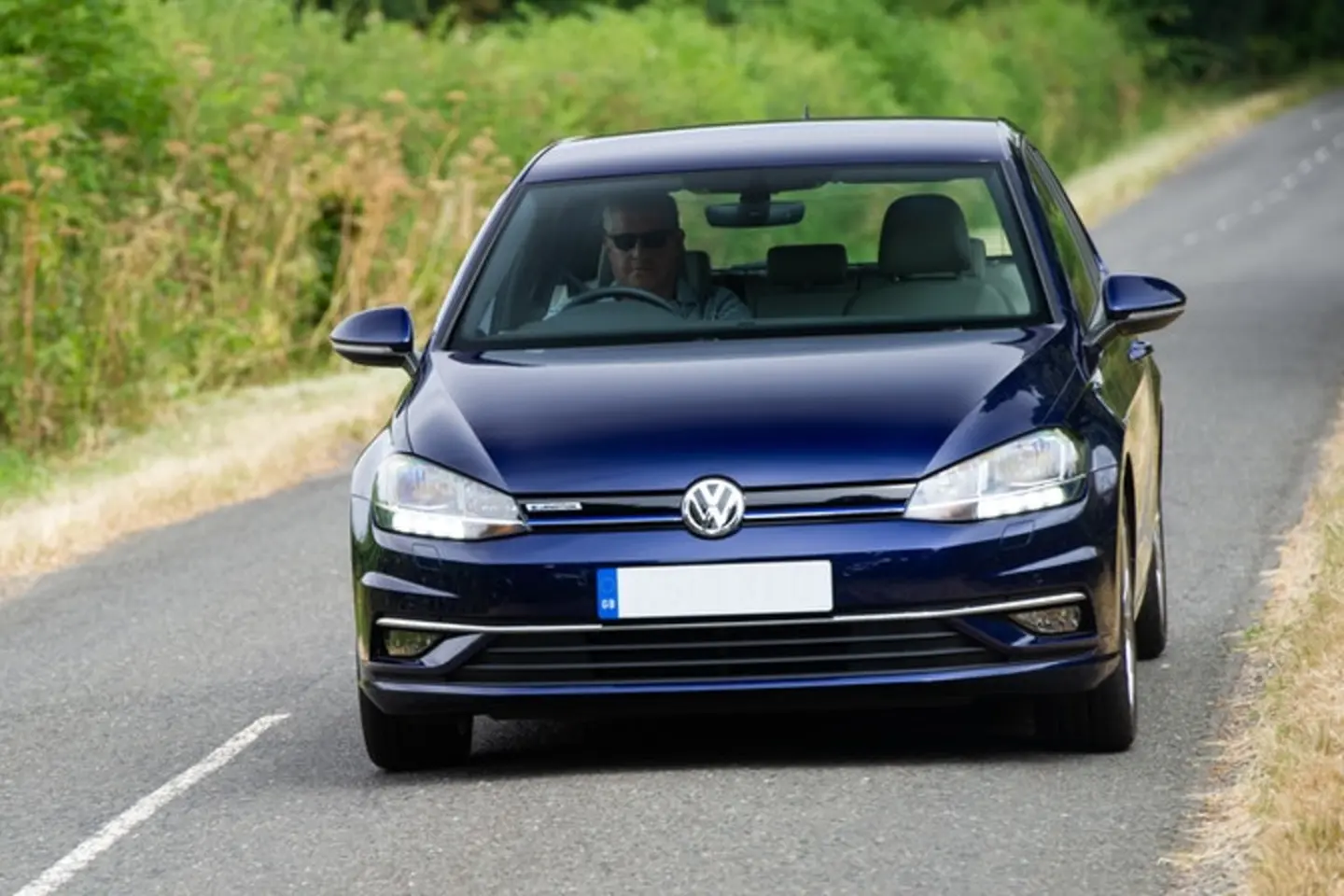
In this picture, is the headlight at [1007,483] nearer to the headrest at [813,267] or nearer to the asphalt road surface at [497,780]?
the asphalt road surface at [497,780]

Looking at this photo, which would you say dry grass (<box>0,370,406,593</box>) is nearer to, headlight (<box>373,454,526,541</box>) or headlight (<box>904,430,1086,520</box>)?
headlight (<box>373,454,526,541</box>)

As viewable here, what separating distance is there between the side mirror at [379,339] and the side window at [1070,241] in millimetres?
1751

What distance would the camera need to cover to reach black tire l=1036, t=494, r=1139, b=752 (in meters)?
7.70

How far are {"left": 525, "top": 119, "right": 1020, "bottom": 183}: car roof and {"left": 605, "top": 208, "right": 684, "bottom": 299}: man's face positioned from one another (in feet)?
0.52

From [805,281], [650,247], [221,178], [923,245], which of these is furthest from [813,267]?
[221,178]

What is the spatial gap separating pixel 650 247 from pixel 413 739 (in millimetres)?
1657

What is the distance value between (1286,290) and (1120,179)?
19301 millimetres

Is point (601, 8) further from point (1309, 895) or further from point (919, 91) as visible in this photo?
point (1309, 895)

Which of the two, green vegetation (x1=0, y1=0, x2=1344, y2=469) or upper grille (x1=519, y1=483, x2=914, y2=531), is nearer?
upper grille (x1=519, y1=483, x2=914, y2=531)

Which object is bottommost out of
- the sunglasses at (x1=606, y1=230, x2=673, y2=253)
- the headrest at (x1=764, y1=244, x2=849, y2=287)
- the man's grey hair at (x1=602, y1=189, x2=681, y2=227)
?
the headrest at (x1=764, y1=244, x2=849, y2=287)

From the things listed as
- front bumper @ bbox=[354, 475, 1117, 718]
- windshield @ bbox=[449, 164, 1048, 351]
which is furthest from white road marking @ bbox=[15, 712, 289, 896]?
windshield @ bbox=[449, 164, 1048, 351]

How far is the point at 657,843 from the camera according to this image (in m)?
6.95

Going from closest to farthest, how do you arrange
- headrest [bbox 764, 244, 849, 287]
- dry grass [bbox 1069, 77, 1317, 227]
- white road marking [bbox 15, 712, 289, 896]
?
white road marking [bbox 15, 712, 289, 896] → headrest [bbox 764, 244, 849, 287] → dry grass [bbox 1069, 77, 1317, 227]

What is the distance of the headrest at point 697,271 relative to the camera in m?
8.84
